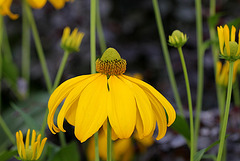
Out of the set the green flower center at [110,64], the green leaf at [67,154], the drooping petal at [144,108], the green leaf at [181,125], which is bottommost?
the green leaf at [67,154]

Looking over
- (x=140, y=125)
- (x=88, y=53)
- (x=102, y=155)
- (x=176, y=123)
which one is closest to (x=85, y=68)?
(x=88, y=53)

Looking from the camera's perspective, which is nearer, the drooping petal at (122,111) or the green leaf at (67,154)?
the drooping petal at (122,111)

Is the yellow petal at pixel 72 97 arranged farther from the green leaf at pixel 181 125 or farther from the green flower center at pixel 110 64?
the green leaf at pixel 181 125

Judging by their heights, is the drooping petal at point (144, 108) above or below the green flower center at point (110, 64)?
below

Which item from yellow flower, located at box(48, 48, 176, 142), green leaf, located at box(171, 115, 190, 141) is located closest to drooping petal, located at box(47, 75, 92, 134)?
yellow flower, located at box(48, 48, 176, 142)

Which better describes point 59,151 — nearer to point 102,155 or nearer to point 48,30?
→ point 102,155

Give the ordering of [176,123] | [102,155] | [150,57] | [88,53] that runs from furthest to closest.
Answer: [150,57] → [88,53] → [102,155] → [176,123]

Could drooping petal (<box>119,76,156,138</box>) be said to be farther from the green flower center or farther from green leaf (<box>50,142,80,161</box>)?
green leaf (<box>50,142,80,161</box>)

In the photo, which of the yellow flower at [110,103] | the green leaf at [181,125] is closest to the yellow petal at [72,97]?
the yellow flower at [110,103]
